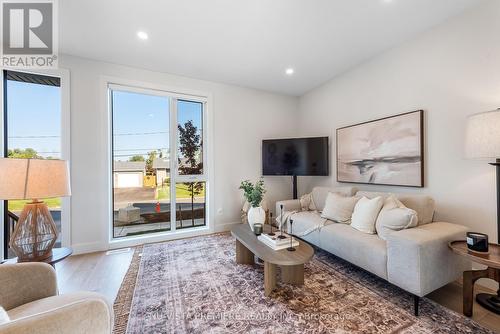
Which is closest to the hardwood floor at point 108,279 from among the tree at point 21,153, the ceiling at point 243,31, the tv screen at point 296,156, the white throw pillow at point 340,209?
the white throw pillow at point 340,209

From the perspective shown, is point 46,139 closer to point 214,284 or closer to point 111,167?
point 111,167

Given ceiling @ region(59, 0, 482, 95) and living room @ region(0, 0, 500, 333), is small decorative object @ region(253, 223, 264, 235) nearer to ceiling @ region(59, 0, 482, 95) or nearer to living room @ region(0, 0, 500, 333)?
living room @ region(0, 0, 500, 333)

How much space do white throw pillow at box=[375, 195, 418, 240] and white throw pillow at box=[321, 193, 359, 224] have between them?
0.45 m

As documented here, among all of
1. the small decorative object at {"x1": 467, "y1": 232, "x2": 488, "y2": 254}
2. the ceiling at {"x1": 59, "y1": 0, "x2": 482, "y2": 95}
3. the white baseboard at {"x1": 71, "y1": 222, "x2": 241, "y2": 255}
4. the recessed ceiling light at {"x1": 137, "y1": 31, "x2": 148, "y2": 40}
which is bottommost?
the white baseboard at {"x1": 71, "y1": 222, "x2": 241, "y2": 255}

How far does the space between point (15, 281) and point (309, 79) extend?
4.07 m

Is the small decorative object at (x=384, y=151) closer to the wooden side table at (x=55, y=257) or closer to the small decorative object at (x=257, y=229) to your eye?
the small decorative object at (x=257, y=229)

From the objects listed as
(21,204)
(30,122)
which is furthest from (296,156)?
(21,204)

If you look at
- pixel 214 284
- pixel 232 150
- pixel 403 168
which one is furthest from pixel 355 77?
pixel 214 284

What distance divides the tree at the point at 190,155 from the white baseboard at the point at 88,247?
4.38 ft

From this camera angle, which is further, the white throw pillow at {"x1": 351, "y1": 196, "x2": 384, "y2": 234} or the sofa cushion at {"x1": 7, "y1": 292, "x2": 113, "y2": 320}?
the white throw pillow at {"x1": 351, "y1": 196, "x2": 384, "y2": 234}

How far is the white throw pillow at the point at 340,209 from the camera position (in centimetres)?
266

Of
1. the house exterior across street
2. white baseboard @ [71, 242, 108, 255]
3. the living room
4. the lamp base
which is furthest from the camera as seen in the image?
the house exterior across street

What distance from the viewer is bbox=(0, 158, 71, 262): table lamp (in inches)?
53.0

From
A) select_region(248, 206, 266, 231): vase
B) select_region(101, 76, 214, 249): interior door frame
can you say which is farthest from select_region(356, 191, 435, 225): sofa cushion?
select_region(101, 76, 214, 249): interior door frame
